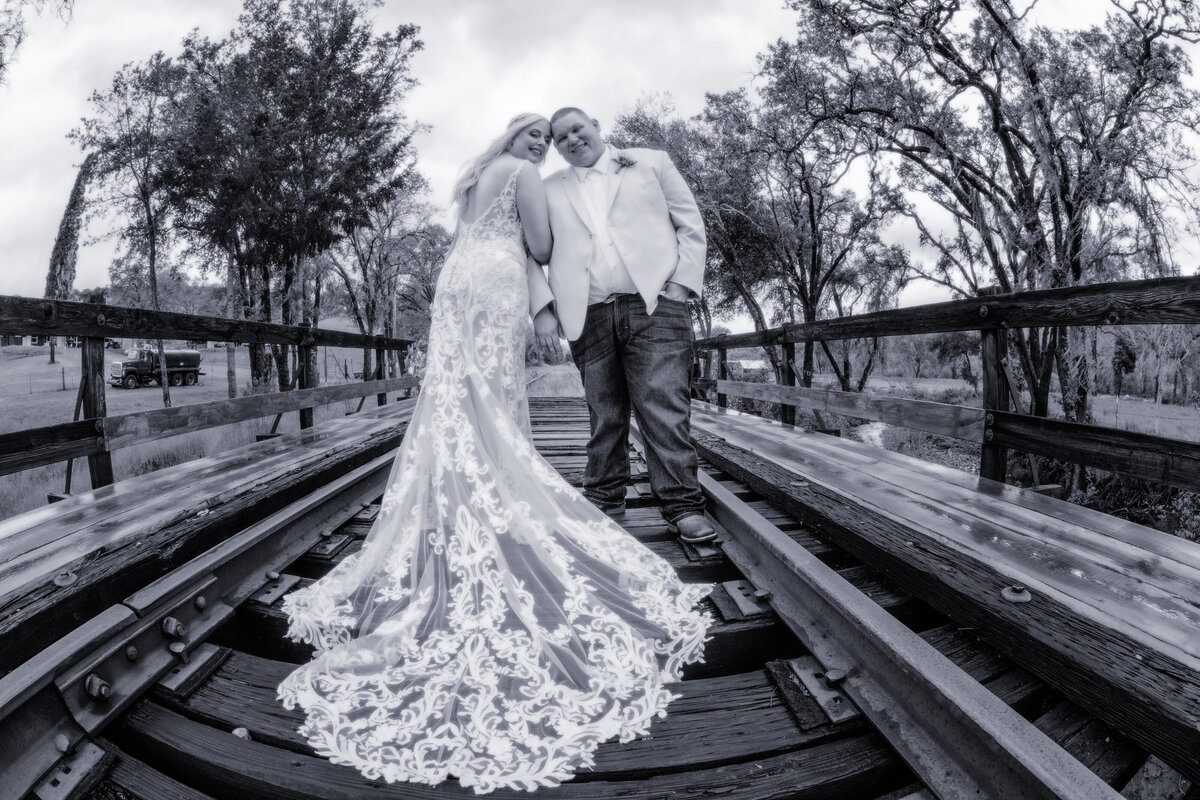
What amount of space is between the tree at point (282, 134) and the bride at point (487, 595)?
13223mm

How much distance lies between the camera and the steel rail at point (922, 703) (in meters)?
1.17

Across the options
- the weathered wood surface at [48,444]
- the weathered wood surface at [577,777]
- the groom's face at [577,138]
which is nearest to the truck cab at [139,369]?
the weathered wood surface at [48,444]

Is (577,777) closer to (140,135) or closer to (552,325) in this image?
(552,325)

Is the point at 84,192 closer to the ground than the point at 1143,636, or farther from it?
farther from it

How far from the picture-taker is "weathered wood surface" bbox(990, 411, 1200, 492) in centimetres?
245

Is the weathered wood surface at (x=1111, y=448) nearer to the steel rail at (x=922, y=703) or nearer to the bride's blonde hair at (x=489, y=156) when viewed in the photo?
the steel rail at (x=922, y=703)

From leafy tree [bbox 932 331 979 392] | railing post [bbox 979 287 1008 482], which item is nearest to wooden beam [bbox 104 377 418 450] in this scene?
railing post [bbox 979 287 1008 482]

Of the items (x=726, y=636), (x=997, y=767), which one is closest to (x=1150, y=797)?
(x=997, y=767)

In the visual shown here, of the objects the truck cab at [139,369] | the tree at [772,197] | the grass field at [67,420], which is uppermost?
the tree at [772,197]

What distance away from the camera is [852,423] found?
63.6ft

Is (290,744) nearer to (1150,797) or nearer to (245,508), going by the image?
(245,508)

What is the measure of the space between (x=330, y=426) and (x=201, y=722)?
5.21 m

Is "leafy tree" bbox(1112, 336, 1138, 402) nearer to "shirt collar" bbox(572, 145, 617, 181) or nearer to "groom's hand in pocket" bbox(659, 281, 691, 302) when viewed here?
"groom's hand in pocket" bbox(659, 281, 691, 302)

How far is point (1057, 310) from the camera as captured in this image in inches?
121
